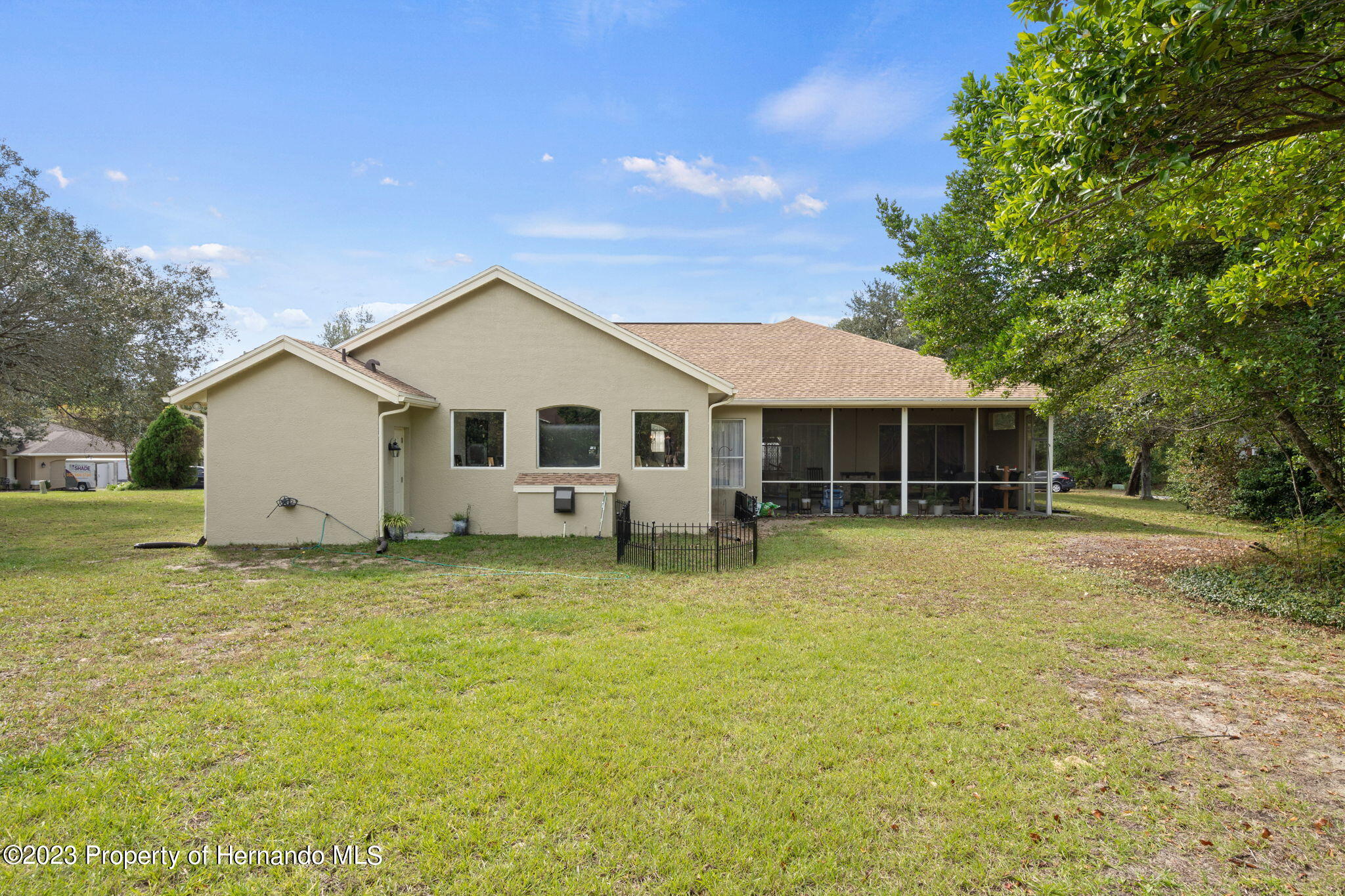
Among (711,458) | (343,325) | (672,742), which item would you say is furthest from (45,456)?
(672,742)

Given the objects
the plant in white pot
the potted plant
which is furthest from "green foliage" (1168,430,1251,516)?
the potted plant

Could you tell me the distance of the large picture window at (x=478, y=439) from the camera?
524 inches

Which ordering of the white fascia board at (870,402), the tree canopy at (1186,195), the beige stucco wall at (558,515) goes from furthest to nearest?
1. the white fascia board at (870,402)
2. the beige stucco wall at (558,515)
3. the tree canopy at (1186,195)

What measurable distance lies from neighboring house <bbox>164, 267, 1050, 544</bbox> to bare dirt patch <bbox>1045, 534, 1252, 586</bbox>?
12.6 ft

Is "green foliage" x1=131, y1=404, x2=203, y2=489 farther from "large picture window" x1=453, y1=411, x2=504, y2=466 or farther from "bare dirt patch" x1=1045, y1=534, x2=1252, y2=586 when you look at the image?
"bare dirt patch" x1=1045, y1=534, x2=1252, y2=586

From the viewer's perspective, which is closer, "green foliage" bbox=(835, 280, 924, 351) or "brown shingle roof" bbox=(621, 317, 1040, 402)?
"brown shingle roof" bbox=(621, 317, 1040, 402)

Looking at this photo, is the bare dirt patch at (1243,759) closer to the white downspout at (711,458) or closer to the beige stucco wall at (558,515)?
the white downspout at (711,458)

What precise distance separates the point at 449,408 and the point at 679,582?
7104 mm

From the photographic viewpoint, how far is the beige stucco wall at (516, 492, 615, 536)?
12758mm

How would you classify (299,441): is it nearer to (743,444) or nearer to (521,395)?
(521,395)

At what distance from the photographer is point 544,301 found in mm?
13141

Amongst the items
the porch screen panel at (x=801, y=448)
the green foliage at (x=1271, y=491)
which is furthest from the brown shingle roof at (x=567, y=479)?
the green foliage at (x=1271, y=491)

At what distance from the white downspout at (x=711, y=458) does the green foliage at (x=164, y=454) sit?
24.5m

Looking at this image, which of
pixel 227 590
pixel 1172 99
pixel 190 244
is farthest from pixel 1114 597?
pixel 190 244
